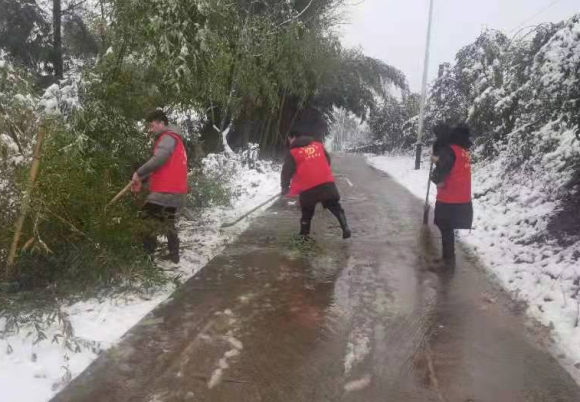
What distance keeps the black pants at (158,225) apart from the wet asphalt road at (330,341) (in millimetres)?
518

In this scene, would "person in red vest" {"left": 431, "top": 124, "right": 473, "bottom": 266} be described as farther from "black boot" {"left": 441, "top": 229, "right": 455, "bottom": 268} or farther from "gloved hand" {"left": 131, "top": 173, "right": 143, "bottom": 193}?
"gloved hand" {"left": 131, "top": 173, "right": 143, "bottom": 193}

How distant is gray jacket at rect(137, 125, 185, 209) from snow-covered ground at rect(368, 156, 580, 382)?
368 cm

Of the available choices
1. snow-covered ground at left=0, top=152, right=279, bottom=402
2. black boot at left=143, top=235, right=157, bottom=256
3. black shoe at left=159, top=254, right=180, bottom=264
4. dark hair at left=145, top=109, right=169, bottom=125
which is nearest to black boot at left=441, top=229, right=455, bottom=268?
snow-covered ground at left=0, top=152, right=279, bottom=402

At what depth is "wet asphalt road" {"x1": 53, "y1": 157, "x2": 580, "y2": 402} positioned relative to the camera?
10.9ft

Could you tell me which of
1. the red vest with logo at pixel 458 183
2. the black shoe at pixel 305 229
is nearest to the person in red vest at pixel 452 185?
the red vest with logo at pixel 458 183

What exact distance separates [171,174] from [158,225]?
22.6 inches

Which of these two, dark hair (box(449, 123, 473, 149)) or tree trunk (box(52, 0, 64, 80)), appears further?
tree trunk (box(52, 0, 64, 80))

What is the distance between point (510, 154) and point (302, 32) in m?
8.22

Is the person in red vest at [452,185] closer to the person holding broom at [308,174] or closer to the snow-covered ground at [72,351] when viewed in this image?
the person holding broom at [308,174]

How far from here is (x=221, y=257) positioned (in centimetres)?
640

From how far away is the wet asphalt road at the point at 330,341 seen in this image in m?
3.31

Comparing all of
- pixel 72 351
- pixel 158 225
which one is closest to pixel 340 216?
pixel 158 225

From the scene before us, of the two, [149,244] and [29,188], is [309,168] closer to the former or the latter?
[149,244]

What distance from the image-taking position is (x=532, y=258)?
6164mm
